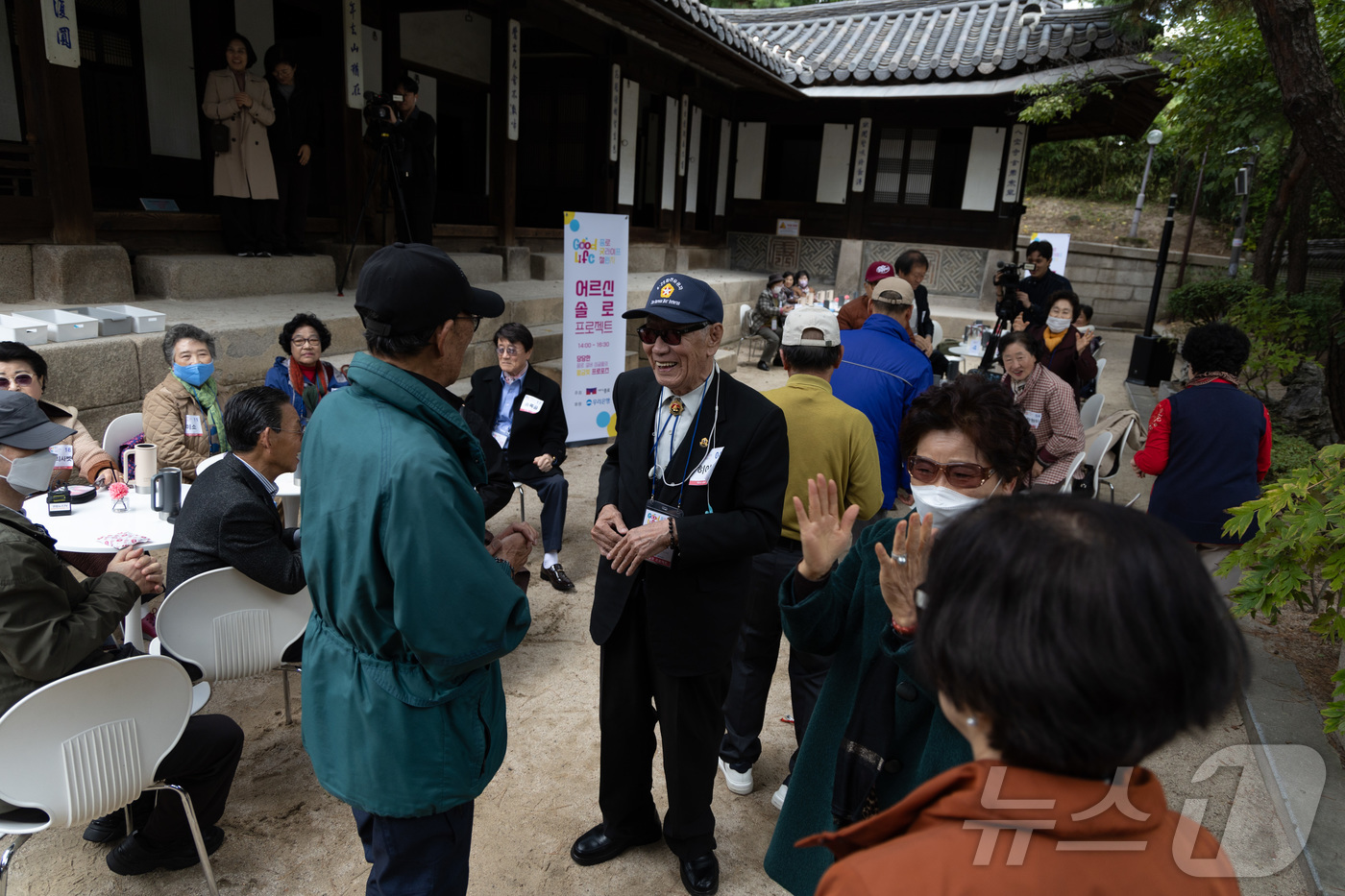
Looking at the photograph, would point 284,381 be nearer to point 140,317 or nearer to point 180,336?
point 180,336

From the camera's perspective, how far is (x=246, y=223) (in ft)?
21.9

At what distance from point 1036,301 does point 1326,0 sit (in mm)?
3610

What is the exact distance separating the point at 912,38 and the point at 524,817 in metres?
14.4

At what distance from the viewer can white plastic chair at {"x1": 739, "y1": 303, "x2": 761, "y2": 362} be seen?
470 inches

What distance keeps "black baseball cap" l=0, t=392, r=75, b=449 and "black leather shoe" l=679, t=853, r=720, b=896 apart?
8.23ft

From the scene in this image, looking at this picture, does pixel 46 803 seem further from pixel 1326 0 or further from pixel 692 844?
pixel 1326 0

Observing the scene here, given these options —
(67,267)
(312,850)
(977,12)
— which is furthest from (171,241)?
(977,12)

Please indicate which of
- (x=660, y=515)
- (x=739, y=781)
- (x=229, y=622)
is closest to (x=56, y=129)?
(x=229, y=622)

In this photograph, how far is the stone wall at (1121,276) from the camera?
18.8 metres

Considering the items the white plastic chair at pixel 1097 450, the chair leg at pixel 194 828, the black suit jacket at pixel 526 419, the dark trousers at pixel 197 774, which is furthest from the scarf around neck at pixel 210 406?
the white plastic chair at pixel 1097 450

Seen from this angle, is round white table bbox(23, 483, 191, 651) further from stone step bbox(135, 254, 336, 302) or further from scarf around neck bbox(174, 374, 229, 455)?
stone step bbox(135, 254, 336, 302)

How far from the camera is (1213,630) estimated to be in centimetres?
74

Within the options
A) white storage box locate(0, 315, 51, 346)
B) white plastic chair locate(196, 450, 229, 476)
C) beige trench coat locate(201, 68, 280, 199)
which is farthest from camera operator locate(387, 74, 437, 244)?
white plastic chair locate(196, 450, 229, 476)

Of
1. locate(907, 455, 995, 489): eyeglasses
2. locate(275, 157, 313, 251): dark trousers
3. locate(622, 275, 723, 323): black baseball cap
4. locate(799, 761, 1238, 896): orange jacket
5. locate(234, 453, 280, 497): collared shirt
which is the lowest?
locate(234, 453, 280, 497): collared shirt
